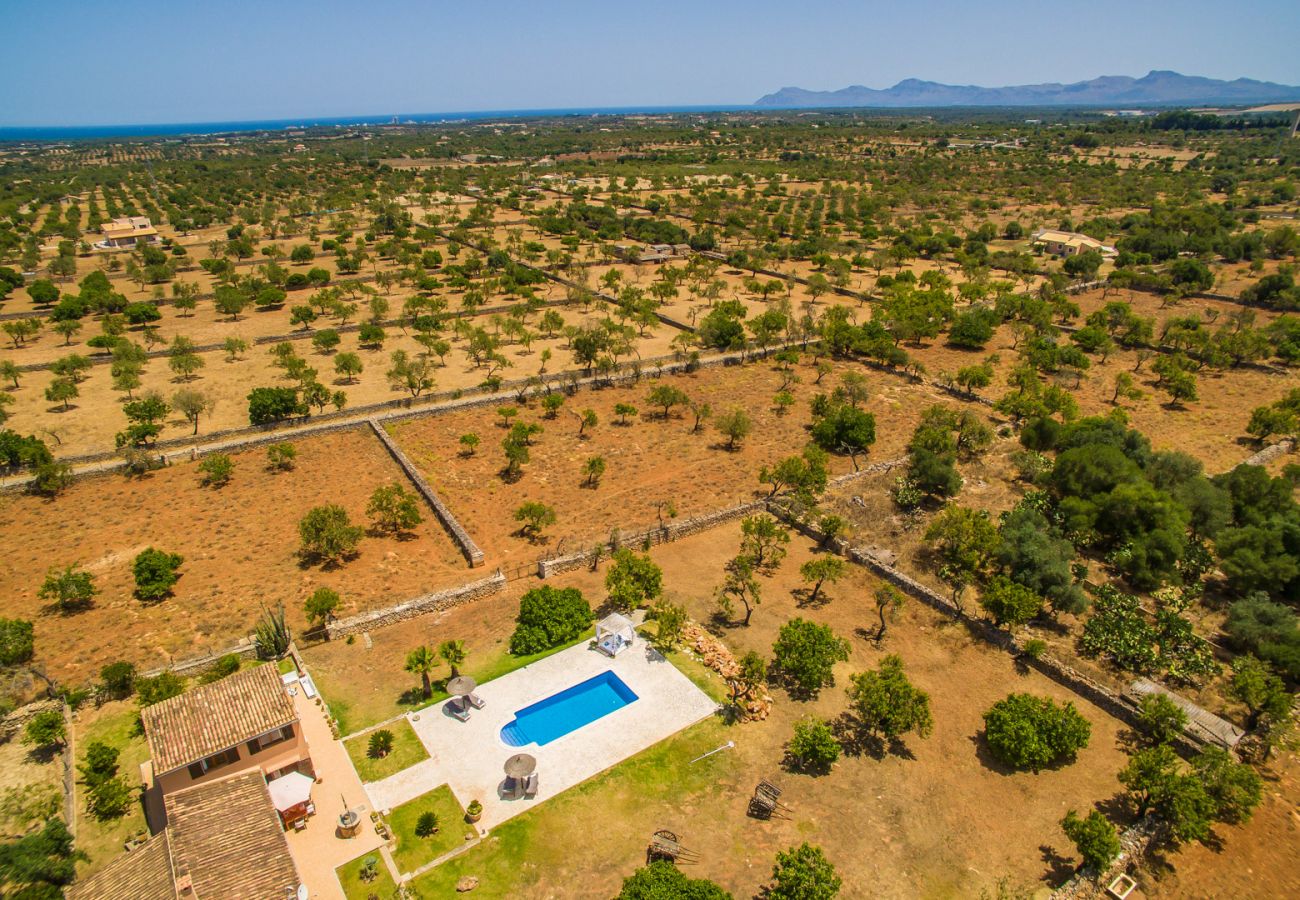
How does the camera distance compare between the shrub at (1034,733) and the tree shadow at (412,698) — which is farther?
the tree shadow at (412,698)

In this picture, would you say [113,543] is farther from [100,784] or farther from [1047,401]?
[1047,401]

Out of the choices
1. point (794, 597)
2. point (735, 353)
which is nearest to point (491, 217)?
point (735, 353)

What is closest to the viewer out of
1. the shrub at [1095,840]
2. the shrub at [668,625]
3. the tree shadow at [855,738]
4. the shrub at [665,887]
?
the shrub at [665,887]

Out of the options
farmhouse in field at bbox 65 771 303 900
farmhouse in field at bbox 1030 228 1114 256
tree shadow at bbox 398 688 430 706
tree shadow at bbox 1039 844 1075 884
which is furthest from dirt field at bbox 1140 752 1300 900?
farmhouse in field at bbox 1030 228 1114 256

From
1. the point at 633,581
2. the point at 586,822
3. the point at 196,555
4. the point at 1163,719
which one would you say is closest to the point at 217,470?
the point at 196,555

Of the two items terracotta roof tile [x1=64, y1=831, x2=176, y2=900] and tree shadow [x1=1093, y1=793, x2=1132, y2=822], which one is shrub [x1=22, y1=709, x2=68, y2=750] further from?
tree shadow [x1=1093, y1=793, x2=1132, y2=822]

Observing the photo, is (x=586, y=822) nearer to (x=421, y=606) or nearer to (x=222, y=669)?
(x=421, y=606)

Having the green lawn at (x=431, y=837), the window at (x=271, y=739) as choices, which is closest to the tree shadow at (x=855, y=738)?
the green lawn at (x=431, y=837)

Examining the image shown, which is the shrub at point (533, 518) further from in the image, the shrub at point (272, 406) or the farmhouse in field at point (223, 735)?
the shrub at point (272, 406)
